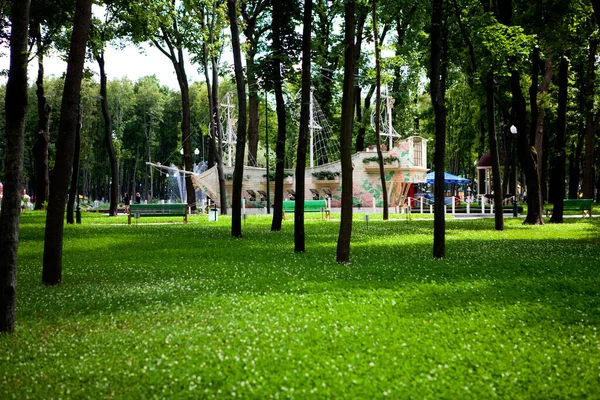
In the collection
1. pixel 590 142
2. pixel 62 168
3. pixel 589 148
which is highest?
pixel 590 142

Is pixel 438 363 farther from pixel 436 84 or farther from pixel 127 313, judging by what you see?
pixel 436 84

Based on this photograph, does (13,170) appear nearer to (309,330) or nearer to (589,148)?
(309,330)

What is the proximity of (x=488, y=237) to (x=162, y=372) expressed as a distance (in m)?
16.9

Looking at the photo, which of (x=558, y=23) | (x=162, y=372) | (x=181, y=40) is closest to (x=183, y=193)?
(x=181, y=40)

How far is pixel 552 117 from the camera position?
4844 cm

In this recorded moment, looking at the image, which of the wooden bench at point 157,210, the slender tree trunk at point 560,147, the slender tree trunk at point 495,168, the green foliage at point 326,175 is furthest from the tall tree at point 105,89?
the slender tree trunk at point 560,147

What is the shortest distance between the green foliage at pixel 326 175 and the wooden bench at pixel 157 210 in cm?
1938

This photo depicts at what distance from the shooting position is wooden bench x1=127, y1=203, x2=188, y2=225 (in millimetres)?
28000

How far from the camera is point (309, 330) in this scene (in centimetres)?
743

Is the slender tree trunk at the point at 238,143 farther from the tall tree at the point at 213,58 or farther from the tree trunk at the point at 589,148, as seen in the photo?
the tree trunk at the point at 589,148

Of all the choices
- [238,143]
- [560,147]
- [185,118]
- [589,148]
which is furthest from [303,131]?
Answer: [589,148]

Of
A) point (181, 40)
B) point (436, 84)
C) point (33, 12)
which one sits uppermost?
point (181, 40)

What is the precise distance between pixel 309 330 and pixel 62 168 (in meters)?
6.49

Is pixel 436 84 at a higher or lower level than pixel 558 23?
lower
